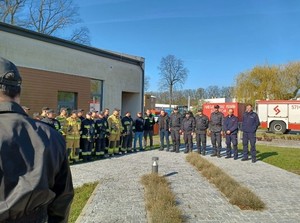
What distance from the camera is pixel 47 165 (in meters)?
1.56

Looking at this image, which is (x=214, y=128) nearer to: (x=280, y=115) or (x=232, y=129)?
(x=232, y=129)

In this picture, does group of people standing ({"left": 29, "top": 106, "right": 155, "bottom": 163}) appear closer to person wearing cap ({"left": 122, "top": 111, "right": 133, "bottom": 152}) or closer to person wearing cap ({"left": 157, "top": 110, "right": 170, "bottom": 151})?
person wearing cap ({"left": 122, "top": 111, "right": 133, "bottom": 152})

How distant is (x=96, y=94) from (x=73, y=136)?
8325 millimetres

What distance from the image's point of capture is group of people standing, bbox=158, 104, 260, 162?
11898mm

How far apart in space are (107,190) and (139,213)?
1753 millimetres

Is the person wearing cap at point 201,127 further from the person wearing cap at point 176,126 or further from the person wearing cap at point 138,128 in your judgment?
the person wearing cap at point 138,128

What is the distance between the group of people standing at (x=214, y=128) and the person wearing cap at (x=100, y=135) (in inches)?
148

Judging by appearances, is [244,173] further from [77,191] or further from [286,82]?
[286,82]

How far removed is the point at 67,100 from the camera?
54.7 feet

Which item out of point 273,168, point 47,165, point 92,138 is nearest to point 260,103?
point 273,168

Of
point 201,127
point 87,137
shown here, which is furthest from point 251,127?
point 87,137

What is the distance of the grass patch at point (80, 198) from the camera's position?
17.6 ft

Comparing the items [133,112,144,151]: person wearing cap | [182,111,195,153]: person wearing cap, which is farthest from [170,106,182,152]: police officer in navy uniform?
[133,112,144,151]: person wearing cap

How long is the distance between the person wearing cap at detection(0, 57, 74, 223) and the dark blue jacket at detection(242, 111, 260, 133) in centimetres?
1094
